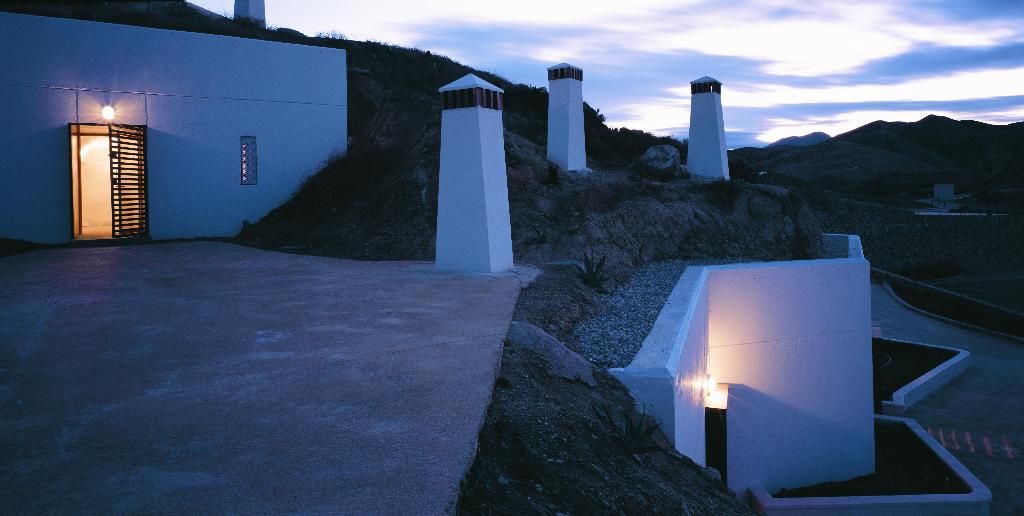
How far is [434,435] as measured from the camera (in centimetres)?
322

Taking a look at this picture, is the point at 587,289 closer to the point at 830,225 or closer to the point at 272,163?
the point at 272,163

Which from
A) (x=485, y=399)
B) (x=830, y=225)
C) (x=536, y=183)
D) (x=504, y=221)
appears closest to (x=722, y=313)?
(x=504, y=221)

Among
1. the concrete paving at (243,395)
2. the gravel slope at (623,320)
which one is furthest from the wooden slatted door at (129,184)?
the gravel slope at (623,320)

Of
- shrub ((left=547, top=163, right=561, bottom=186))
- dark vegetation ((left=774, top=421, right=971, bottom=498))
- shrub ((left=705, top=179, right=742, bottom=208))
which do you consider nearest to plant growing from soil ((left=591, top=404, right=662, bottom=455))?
dark vegetation ((left=774, top=421, right=971, bottom=498))

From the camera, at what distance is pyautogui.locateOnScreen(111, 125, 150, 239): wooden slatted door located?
13.1 meters

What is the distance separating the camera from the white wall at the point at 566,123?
14.7 metres

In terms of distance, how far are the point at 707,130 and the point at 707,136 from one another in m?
0.14

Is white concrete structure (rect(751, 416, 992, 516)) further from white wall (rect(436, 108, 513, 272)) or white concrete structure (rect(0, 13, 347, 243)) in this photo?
white concrete structure (rect(0, 13, 347, 243))

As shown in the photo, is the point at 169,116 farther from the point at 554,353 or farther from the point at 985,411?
the point at 985,411

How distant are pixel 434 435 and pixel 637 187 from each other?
450 inches

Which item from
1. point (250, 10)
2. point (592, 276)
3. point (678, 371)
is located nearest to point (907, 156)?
point (250, 10)

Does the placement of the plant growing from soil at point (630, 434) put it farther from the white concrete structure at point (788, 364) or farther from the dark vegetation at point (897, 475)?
the dark vegetation at point (897, 475)

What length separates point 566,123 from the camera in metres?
14.7

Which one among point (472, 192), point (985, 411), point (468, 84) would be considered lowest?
point (985, 411)
